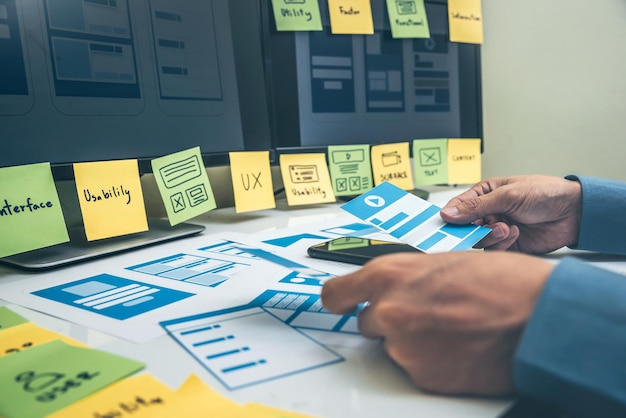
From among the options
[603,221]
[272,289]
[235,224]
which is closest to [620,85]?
[603,221]

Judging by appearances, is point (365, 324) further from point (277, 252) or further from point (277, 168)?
point (277, 168)

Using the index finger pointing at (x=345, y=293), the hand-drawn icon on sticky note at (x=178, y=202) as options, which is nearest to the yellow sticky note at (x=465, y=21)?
the hand-drawn icon on sticky note at (x=178, y=202)

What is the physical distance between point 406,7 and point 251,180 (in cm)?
48

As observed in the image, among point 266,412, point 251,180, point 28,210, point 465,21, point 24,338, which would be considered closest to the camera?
point 266,412

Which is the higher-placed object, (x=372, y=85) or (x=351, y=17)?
(x=351, y=17)

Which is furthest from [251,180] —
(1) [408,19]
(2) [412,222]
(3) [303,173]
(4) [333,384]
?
(4) [333,384]

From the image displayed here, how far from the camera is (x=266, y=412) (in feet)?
0.87

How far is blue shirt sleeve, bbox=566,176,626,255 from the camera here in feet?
1.93

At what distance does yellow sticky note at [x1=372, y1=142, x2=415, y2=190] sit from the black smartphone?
0.37m

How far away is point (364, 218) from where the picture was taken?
573 millimetres

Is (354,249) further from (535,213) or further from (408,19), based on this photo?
(408,19)

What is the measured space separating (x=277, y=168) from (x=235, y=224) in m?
0.30

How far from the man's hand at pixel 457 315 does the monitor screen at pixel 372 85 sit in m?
0.59

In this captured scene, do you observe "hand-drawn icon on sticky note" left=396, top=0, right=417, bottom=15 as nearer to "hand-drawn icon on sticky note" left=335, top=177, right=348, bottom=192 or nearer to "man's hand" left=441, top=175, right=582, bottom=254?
"hand-drawn icon on sticky note" left=335, top=177, right=348, bottom=192
